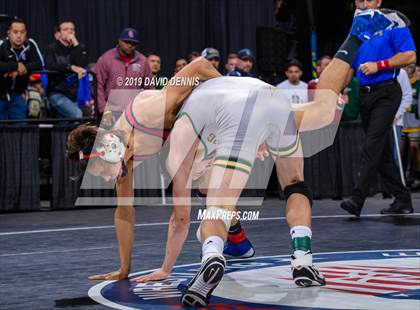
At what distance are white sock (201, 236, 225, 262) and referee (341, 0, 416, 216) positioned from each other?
3846mm

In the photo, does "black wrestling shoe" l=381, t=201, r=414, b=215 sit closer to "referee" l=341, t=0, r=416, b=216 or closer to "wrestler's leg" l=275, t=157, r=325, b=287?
"referee" l=341, t=0, r=416, b=216

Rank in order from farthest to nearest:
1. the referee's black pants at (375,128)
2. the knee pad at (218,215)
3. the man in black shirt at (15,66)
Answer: the man in black shirt at (15,66)
the referee's black pants at (375,128)
the knee pad at (218,215)

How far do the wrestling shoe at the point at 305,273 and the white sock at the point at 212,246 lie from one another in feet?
2.03

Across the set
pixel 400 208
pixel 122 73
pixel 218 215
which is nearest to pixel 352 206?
pixel 400 208

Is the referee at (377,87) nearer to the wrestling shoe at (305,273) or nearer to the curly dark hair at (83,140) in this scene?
the wrestling shoe at (305,273)

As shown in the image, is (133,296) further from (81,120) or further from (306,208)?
(81,120)

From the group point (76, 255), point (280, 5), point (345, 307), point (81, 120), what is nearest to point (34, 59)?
point (81, 120)

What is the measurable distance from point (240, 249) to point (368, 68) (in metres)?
2.49

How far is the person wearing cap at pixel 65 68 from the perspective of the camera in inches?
413

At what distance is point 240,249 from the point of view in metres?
6.18

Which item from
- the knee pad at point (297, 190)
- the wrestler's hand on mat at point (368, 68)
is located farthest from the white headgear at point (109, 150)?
the wrestler's hand on mat at point (368, 68)

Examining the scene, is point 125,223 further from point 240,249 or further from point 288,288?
point 240,249

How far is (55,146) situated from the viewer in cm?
1031

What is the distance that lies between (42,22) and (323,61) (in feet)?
13.8
